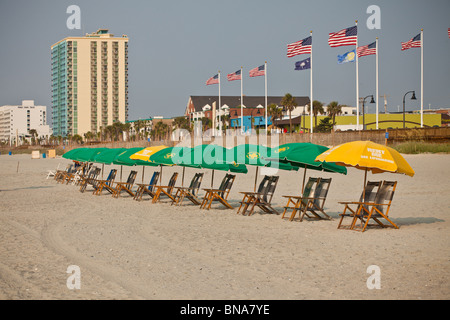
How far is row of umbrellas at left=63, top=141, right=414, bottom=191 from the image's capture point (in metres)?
10.4

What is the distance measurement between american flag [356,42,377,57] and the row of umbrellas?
64.8 ft

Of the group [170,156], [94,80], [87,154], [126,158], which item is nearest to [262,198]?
[170,156]

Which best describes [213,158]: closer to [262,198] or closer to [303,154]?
[262,198]

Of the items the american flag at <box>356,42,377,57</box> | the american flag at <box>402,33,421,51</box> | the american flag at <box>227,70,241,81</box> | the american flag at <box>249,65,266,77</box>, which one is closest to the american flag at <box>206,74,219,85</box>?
the american flag at <box>227,70,241,81</box>

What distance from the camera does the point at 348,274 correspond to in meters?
7.32

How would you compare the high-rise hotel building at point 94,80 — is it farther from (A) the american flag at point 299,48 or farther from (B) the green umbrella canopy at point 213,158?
(B) the green umbrella canopy at point 213,158

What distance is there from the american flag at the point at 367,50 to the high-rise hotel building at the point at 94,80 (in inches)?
4940

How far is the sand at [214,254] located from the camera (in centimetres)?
661

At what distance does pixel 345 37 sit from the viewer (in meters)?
30.6

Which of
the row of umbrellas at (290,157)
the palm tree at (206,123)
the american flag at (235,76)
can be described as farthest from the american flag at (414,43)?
the palm tree at (206,123)

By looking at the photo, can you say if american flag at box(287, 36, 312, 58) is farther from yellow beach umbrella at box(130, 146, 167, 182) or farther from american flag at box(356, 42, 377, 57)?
yellow beach umbrella at box(130, 146, 167, 182)

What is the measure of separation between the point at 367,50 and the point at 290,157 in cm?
2339

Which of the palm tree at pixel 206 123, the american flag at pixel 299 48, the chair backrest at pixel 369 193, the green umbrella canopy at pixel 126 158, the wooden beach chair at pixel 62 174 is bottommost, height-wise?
the wooden beach chair at pixel 62 174

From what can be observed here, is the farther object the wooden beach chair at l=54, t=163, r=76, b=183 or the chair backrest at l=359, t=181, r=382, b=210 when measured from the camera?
the wooden beach chair at l=54, t=163, r=76, b=183
